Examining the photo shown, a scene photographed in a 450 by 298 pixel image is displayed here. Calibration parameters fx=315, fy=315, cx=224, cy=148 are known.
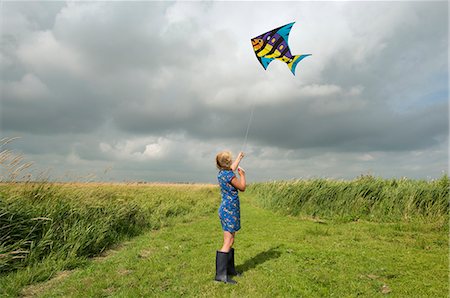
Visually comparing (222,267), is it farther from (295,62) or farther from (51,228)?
(295,62)

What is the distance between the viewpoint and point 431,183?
17016 millimetres

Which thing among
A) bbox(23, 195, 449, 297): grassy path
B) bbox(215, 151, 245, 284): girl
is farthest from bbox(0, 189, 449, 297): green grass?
bbox(215, 151, 245, 284): girl

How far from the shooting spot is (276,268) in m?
7.44

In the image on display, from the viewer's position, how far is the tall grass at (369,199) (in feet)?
51.2

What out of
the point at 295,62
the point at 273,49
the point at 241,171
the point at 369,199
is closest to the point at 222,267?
the point at 241,171

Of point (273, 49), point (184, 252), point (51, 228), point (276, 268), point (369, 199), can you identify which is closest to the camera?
point (276, 268)

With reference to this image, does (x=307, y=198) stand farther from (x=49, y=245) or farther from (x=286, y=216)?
(x=49, y=245)

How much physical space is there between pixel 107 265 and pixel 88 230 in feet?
6.54

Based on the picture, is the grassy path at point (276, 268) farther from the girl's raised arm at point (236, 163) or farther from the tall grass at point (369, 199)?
the tall grass at point (369, 199)

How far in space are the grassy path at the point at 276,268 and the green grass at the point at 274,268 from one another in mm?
18

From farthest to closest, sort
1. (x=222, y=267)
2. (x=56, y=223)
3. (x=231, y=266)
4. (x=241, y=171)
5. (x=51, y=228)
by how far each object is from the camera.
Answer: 1. (x=56, y=223)
2. (x=51, y=228)
3. (x=231, y=266)
4. (x=241, y=171)
5. (x=222, y=267)

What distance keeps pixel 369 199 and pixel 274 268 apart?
12.1m

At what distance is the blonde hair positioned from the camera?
21.3 feet

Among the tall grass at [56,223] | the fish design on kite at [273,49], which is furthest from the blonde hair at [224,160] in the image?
the tall grass at [56,223]
